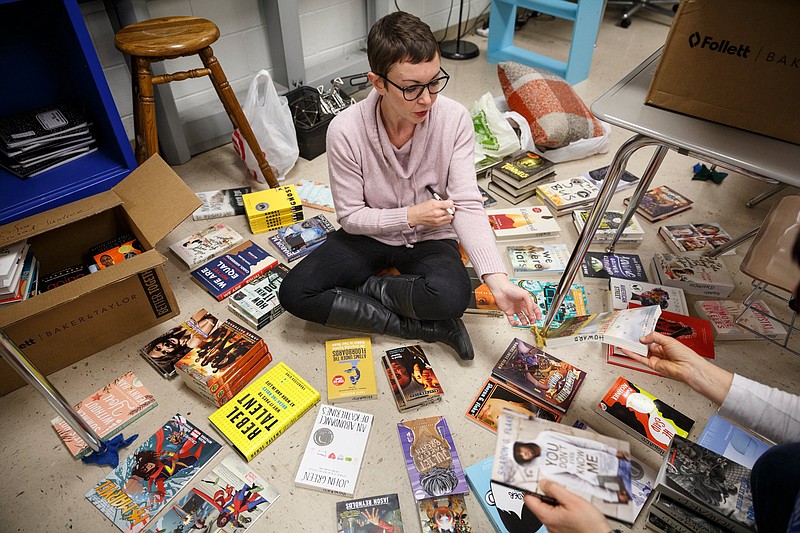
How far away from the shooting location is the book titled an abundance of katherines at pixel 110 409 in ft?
4.48

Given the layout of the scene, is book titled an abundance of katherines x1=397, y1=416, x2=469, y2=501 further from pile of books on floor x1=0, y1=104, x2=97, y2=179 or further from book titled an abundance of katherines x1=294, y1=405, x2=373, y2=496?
pile of books on floor x1=0, y1=104, x2=97, y2=179

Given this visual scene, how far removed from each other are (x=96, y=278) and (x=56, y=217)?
34cm

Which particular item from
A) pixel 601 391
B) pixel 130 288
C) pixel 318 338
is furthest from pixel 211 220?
pixel 601 391

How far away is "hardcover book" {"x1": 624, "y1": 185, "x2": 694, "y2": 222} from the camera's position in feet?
6.96

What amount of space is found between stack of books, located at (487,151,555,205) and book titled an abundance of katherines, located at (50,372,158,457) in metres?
1.59

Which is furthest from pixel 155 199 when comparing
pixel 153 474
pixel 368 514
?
pixel 368 514

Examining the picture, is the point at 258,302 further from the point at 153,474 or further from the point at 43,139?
the point at 43,139

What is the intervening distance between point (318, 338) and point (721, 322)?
132 centimetres

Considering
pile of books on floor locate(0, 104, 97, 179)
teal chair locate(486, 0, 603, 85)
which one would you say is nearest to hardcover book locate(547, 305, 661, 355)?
pile of books on floor locate(0, 104, 97, 179)

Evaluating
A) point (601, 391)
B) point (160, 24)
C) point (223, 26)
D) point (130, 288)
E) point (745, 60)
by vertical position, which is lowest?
point (601, 391)

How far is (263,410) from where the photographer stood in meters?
1.41

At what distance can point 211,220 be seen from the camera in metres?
2.14

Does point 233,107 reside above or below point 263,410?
above

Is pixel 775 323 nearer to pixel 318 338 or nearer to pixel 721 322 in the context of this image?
pixel 721 322
